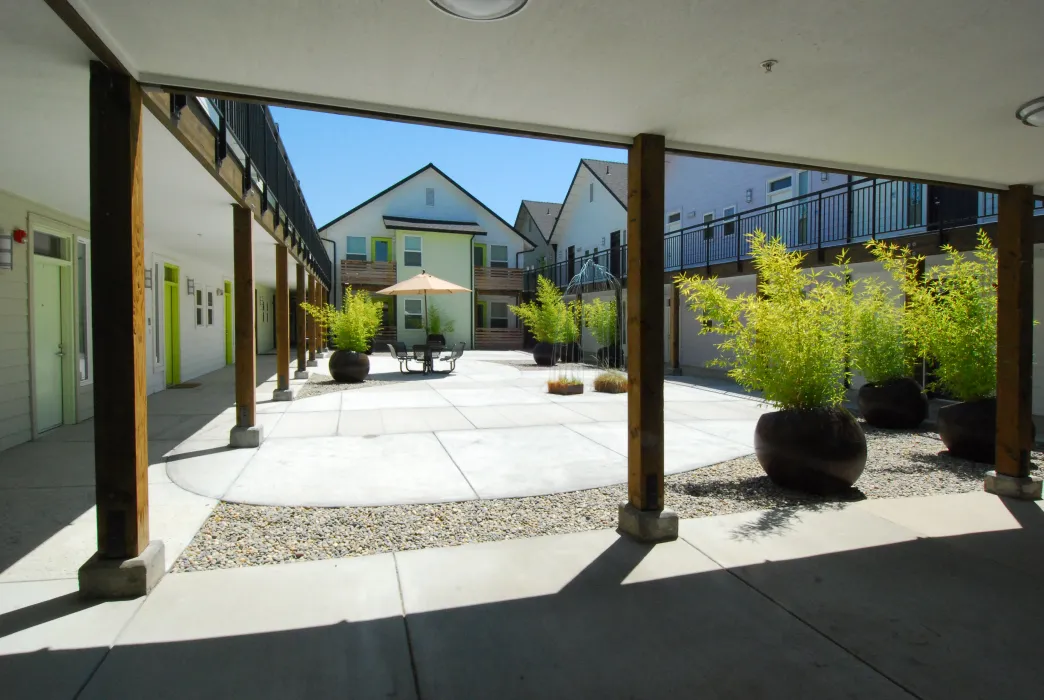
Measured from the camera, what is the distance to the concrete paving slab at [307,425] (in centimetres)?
722

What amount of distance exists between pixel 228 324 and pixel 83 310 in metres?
10.0

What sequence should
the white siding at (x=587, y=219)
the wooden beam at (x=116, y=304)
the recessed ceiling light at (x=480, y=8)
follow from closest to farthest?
the recessed ceiling light at (x=480, y=8) < the wooden beam at (x=116, y=304) < the white siding at (x=587, y=219)

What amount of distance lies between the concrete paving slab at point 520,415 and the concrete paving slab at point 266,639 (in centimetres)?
464

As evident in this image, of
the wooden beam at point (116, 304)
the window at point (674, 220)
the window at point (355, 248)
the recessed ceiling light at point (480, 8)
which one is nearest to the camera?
the recessed ceiling light at point (480, 8)

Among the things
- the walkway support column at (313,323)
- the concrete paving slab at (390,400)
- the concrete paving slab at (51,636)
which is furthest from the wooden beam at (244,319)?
the walkway support column at (313,323)

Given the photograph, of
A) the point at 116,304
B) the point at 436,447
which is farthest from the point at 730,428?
the point at 116,304

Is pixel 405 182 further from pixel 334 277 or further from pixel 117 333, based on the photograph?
pixel 117 333

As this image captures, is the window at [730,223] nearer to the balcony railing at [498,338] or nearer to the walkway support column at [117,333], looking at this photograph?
the balcony railing at [498,338]

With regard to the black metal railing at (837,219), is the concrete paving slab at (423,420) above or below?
below

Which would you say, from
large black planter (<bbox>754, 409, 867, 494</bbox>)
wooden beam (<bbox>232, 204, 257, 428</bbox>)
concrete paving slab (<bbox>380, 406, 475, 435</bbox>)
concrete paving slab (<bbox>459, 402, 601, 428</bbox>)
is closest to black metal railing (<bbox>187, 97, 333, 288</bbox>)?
wooden beam (<bbox>232, 204, 257, 428</bbox>)

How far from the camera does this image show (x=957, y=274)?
6.41m

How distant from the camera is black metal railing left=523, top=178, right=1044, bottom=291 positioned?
10727 millimetres

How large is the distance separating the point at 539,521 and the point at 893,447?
4.73 m

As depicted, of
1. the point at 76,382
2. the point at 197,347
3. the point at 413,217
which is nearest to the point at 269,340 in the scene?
the point at 413,217
